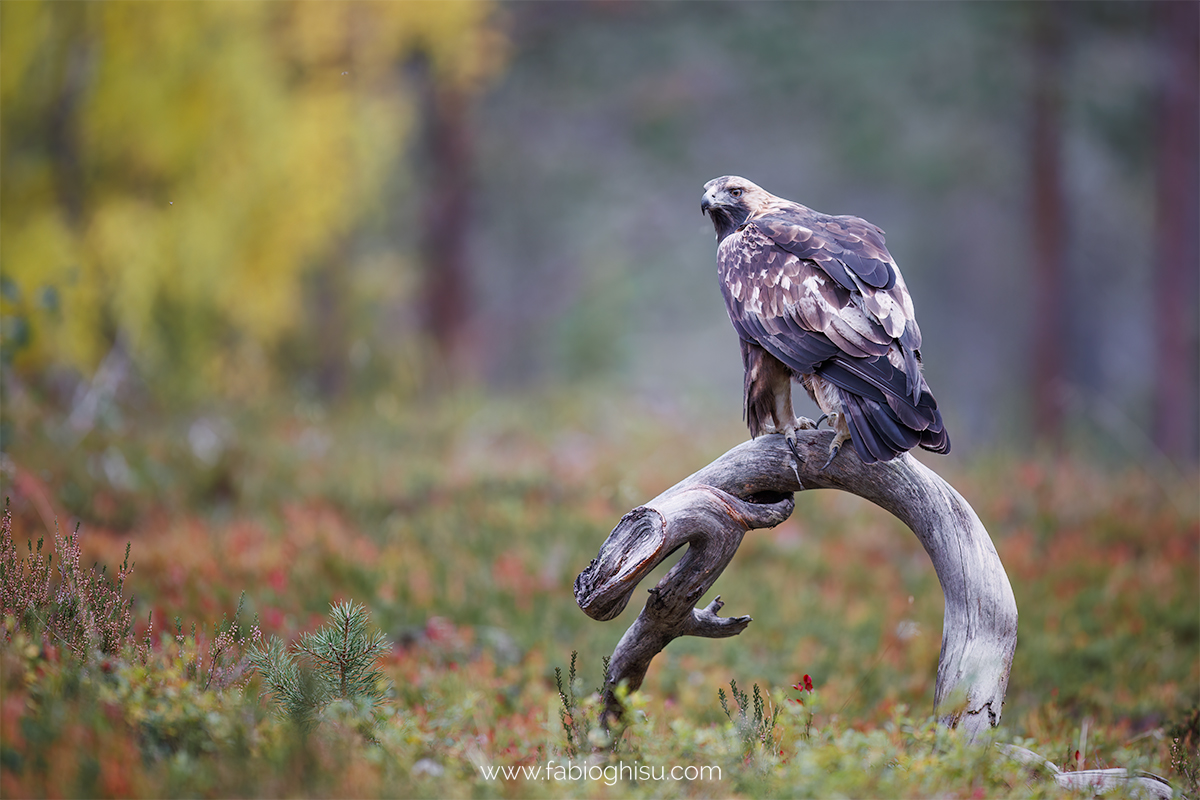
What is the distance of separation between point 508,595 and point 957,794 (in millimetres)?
2997

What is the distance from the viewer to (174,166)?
8398 millimetres

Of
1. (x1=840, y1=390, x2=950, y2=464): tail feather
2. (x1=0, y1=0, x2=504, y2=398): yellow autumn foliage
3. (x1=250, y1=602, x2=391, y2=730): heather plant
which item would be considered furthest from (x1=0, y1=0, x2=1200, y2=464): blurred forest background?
(x1=840, y1=390, x2=950, y2=464): tail feather

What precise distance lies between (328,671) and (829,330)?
1893mm

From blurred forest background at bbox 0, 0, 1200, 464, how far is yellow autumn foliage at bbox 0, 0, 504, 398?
3 centimetres

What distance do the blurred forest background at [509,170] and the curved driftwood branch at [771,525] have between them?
4066 mm

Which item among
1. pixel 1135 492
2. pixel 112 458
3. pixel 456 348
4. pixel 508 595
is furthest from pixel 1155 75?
pixel 112 458

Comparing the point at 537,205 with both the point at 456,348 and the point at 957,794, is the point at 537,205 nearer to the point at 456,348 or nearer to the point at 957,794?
the point at 456,348

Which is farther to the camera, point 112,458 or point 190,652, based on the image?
point 112,458

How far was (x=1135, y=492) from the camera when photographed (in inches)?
277

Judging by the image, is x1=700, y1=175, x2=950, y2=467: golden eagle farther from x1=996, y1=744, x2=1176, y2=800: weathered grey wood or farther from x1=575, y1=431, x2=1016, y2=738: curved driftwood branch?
x1=996, y1=744, x2=1176, y2=800: weathered grey wood

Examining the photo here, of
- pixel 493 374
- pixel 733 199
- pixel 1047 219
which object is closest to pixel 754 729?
pixel 733 199

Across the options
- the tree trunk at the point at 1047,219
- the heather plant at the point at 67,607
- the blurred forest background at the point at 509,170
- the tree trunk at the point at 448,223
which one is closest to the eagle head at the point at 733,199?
the heather plant at the point at 67,607

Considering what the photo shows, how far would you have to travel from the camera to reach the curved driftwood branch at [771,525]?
104 inches

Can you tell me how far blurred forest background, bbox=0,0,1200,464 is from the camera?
8008 mm
